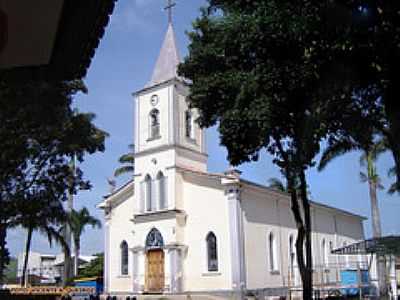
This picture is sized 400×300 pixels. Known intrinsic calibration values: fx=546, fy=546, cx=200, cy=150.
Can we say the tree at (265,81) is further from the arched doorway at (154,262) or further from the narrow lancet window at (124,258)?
the narrow lancet window at (124,258)

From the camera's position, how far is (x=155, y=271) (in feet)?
110

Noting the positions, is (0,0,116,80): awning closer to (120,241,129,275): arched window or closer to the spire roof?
the spire roof

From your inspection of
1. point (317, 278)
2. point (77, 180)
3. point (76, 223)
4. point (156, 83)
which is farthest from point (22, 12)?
point (76, 223)

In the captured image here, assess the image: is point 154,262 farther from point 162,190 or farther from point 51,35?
point 51,35

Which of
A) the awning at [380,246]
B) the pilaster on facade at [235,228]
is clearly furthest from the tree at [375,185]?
the pilaster on facade at [235,228]

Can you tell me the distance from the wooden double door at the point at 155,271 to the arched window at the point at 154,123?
7.48 m

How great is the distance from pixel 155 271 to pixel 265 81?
69.9 feet

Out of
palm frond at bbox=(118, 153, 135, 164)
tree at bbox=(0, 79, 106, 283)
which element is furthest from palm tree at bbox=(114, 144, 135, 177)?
tree at bbox=(0, 79, 106, 283)

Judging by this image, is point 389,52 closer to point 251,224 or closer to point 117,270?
point 251,224

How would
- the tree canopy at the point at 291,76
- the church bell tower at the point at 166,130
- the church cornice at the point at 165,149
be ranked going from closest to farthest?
the tree canopy at the point at 291,76
the church cornice at the point at 165,149
the church bell tower at the point at 166,130

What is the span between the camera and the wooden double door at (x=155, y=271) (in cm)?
3306

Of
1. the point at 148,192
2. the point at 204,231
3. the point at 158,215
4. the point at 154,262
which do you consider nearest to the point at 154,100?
the point at 148,192

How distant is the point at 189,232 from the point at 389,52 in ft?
75.7

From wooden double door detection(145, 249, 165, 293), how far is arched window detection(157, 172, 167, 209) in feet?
9.31
